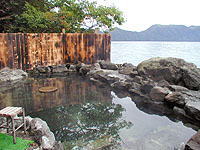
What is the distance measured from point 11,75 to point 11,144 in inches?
229

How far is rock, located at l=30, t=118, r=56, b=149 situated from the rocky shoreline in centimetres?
329

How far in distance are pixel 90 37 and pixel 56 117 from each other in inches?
286

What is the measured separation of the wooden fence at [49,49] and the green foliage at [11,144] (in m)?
6.14

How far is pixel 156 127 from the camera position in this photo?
12.7ft

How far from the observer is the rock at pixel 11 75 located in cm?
759

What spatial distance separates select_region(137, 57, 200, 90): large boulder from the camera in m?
6.05

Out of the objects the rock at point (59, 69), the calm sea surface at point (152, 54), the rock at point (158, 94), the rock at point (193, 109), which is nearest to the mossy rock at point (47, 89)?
the rock at point (59, 69)

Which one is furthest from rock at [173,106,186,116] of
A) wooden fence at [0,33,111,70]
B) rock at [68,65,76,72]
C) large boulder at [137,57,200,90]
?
wooden fence at [0,33,111,70]

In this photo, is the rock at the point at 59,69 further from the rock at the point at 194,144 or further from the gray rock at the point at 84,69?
the rock at the point at 194,144

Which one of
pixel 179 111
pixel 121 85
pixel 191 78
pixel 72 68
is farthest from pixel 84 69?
pixel 179 111

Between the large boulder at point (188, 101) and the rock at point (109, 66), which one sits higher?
the rock at point (109, 66)

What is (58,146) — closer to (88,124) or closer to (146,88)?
(88,124)

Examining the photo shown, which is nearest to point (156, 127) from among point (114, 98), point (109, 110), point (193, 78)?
point (109, 110)

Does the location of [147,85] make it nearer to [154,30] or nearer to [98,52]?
[98,52]
